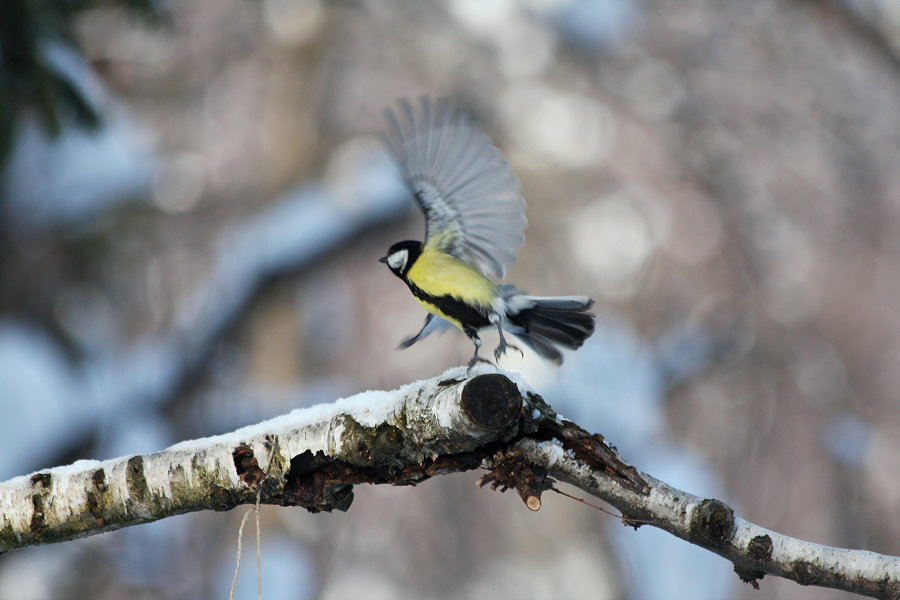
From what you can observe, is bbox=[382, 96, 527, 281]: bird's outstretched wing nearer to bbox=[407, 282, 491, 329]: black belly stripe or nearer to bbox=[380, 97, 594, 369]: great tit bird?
bbox=[380, 97, 594, 369]: great tit bird

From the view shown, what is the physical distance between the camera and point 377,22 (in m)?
8.97

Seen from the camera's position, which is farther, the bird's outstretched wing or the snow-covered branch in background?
the bird's outstretched wing

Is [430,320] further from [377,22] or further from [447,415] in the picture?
[377,22]

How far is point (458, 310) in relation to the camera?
101 inches

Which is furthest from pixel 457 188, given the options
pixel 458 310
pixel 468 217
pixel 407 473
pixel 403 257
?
pixel 407 473

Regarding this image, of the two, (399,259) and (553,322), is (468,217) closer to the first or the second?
(399,259)

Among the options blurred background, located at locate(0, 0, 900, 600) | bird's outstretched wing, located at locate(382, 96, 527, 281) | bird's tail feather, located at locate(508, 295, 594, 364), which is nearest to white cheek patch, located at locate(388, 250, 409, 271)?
bird's outstretched wing, located at locate(382, 96, 527, 281)

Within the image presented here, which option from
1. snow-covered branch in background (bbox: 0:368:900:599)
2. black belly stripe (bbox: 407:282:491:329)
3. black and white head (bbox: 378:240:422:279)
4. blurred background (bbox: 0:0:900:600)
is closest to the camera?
snow-covered branch in background (bbox: 0:368:900:599)

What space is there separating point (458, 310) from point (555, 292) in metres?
5.40

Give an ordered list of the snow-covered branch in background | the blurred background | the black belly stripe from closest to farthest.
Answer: the snow-covered branch in background, the black belly stripe, the blurred background

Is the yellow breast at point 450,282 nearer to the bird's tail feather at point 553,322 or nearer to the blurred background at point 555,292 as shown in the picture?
the bird's tail feather at point 553,322

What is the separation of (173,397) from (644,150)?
16.3 feet

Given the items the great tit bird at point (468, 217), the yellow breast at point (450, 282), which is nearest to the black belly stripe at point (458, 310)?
the yellow breast at point (450, 282)

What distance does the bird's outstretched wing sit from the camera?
2.78 metres
